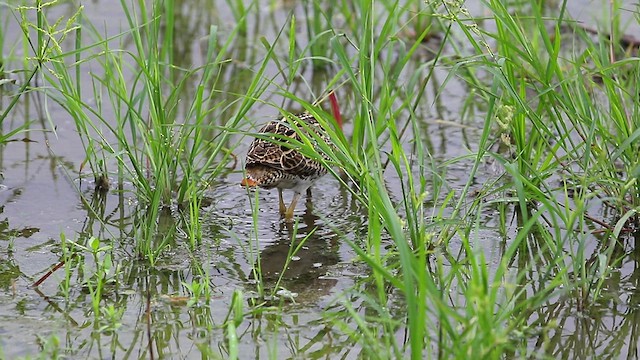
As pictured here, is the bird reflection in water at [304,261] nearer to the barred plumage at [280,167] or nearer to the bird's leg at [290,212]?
the bird's leg at [290,212]

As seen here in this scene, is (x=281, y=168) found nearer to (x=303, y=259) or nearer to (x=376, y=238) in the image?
(x=303, y=259)

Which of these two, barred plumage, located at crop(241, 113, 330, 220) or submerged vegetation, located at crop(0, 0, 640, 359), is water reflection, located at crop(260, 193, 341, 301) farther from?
barred plumage, located at crop(241, 113, 330, 220)

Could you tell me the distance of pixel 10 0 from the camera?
8.21 metres

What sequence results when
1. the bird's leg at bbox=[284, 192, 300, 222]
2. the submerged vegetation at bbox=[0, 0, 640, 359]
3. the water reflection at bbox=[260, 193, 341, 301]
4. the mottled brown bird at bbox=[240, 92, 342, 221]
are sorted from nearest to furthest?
the submerged vegetation at bbox=[0, 0, 640, 359] → the water reflection at bbox=[260, 193, 341, 301] → the mottled brown bird at bbox=[240, 92, 342, 221] → the bird's leg at bbox=[284, 192, 300, 222]

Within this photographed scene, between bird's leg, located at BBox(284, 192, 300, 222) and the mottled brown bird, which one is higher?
the mottled brown bird

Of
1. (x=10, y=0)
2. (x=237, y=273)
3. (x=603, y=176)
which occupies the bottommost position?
(x=237, y=273)

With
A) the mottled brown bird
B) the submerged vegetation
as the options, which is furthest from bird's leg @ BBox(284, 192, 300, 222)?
the submerged vegetation

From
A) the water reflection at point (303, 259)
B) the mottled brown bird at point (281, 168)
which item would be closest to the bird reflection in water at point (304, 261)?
the water reflection at point (303, 259)

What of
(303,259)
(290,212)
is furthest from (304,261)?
(290,212)

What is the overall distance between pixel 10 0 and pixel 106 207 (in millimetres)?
2754

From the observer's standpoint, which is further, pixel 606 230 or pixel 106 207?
pixel 106 207

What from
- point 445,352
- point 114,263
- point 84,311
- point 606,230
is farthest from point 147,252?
point 606,230

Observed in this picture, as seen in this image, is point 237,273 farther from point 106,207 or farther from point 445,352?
point 445,352

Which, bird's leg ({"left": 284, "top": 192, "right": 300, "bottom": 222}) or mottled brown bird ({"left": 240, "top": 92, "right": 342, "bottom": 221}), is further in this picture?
bird's leg ({"left": 284, "top": 192, "right": 300, "bottom": 222})
